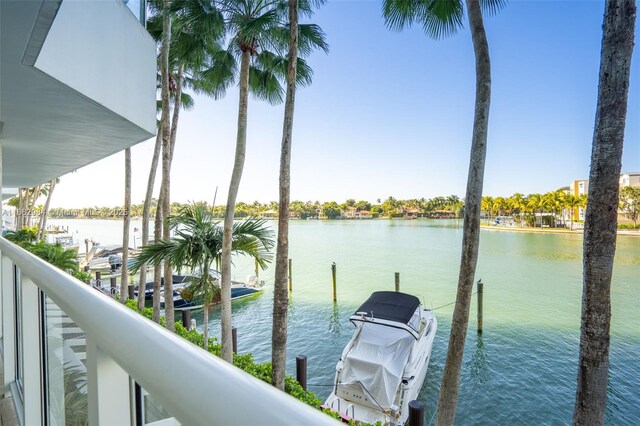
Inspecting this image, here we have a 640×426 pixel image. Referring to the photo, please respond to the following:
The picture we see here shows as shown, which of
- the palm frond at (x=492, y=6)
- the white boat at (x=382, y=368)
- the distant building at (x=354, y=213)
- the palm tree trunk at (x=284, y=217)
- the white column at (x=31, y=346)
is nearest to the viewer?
the white column at (x=31, y=346)

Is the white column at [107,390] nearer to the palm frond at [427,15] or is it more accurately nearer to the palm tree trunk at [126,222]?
the palm frond at [427,15]

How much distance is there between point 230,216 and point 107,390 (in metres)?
6.56

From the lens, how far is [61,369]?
4.39 ft

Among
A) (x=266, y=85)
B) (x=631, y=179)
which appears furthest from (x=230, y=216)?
(x=631, y=179)

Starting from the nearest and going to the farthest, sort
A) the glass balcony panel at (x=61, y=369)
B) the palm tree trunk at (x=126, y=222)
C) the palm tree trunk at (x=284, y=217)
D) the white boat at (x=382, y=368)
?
the glass balcony panel at (x=61, y=369), the palm tree trunk at (x=284, y=217), the white boat at (x=382, y=368), the palm tree trunk at (x=126, y=222)

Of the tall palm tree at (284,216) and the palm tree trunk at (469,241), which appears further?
the tall palm tree at (284,216)

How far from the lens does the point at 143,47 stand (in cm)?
341

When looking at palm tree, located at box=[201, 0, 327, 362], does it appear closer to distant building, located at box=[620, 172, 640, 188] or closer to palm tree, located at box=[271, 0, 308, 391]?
palm tree, located at box=[271, 0, 308, 391]

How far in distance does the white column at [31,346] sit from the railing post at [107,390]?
1.26 metres

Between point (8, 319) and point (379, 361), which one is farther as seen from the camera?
point (379, 361)

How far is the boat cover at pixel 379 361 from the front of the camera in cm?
648

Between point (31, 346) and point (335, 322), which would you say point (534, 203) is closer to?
point (335, 322)

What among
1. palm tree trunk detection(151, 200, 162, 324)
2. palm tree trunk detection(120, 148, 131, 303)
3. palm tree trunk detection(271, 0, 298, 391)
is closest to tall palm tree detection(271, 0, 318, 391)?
palm tree trunk detection(271, 0, 298, 391)

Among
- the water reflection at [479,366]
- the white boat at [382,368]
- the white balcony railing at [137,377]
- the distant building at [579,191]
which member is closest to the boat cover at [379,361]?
the white boat at [382,368]
